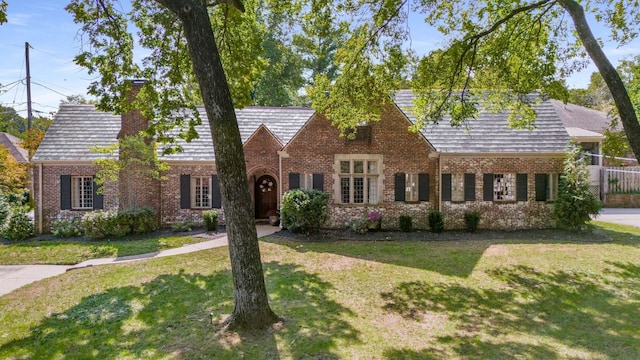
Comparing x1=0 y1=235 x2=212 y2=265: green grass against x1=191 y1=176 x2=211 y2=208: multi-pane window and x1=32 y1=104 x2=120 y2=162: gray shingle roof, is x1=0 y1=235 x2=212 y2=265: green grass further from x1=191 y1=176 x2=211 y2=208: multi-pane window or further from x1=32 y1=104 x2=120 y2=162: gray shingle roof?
x1=32 y1=104 x2=120 y2=162: gray shingle roof

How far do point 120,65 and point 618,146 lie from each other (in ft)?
40.4

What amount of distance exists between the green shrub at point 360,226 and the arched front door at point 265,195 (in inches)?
180

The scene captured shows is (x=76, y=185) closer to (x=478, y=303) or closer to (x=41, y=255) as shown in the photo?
(x=41, y=255)

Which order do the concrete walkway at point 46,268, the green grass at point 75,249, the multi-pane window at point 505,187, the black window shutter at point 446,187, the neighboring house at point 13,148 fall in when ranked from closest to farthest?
the concrete walkway at point 46,268 → the green grass at point 75,249 → the black window shutter at point 446,187 → the multi-pane window at point 505,187 → the neighboring house at point 13,148

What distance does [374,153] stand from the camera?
51.6ft

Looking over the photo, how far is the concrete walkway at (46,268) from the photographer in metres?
10.1

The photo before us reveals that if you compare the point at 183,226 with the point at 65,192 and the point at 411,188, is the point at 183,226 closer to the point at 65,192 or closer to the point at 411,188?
the point at 65,192

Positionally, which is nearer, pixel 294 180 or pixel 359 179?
pixel 294 180

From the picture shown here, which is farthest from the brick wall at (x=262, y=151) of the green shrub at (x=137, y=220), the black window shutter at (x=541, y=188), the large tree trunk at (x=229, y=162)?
the black window shutter at (x=541, y=188)

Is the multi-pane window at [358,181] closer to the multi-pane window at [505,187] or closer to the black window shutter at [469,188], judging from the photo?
the black window shutter at [469,188]

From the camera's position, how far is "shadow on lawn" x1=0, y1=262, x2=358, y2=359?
610 centimetres

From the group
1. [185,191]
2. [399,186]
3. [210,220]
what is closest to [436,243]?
[399,186]

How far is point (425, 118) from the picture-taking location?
12500 millimetres

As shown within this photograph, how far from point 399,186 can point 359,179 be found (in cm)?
167
